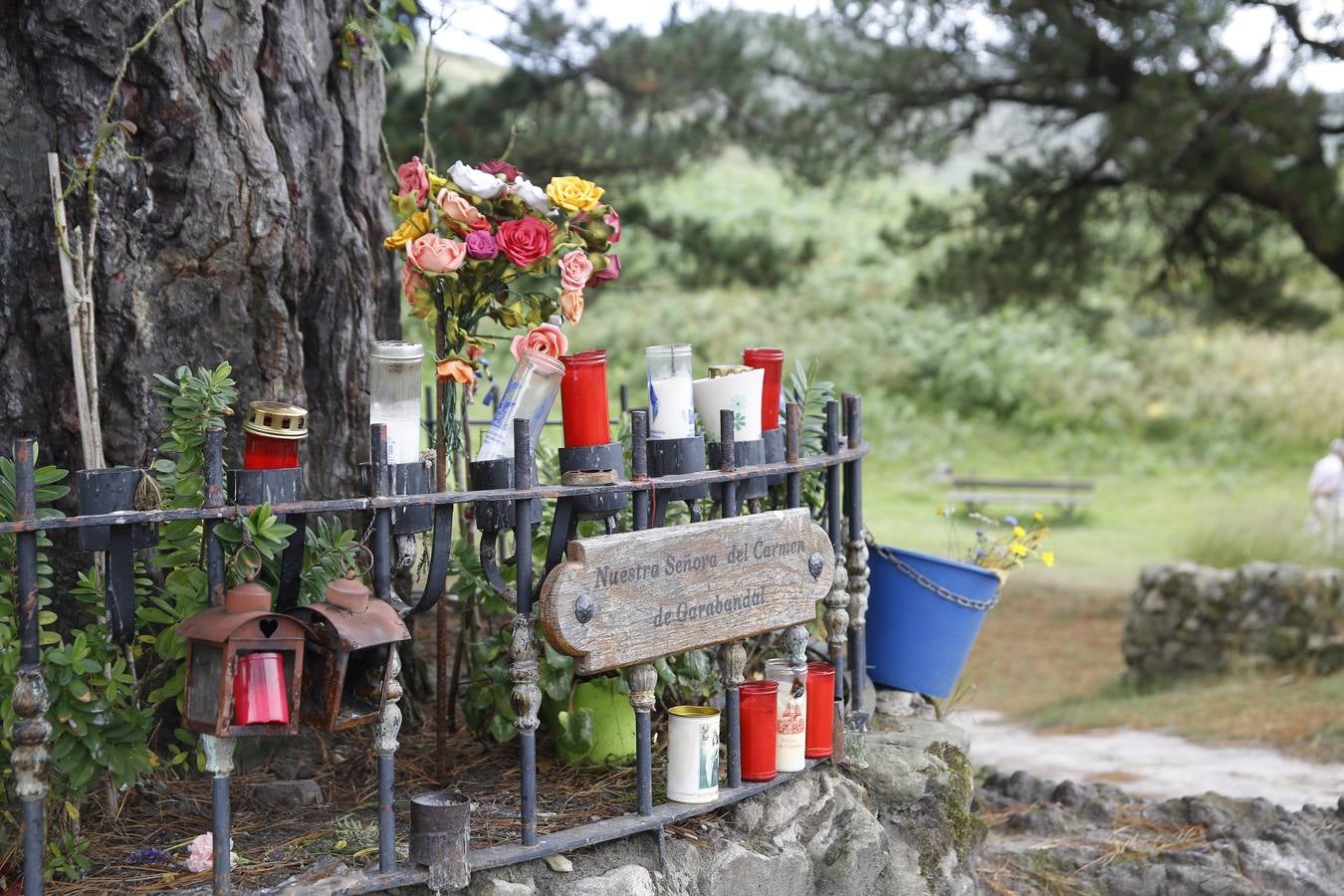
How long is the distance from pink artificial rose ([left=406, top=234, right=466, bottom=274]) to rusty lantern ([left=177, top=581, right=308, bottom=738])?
0.83 meters

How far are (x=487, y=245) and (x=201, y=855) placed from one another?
4.65 ft

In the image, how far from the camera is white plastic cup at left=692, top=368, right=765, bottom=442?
3273mm

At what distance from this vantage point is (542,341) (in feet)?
9.68

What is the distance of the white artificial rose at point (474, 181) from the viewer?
2957 millimetres

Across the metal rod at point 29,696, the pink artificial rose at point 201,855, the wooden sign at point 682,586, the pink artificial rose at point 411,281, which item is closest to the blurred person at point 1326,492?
the wooden sign at point 682,586

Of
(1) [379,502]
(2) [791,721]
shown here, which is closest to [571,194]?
(1) [379,502]

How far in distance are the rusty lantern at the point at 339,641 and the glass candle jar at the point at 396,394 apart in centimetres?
33

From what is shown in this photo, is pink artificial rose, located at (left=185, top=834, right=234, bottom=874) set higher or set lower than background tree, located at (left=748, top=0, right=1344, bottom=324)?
lower

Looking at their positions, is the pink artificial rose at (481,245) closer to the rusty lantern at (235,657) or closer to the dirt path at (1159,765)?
the rusty lantern at (235,657)

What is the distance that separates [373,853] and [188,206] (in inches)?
65.0

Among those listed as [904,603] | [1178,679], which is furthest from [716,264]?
[904,603]

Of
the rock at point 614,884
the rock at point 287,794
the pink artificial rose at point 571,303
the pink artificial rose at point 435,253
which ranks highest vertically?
the pink artificial rose at point 435,253

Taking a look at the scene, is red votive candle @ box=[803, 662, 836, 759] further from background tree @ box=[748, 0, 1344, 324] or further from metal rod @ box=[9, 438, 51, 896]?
background tree @ box=[748, 0, 1344, 324]

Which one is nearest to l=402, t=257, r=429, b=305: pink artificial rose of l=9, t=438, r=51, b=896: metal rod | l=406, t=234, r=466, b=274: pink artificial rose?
l=406, t=234, r=466, b=274: pink artificial rose
